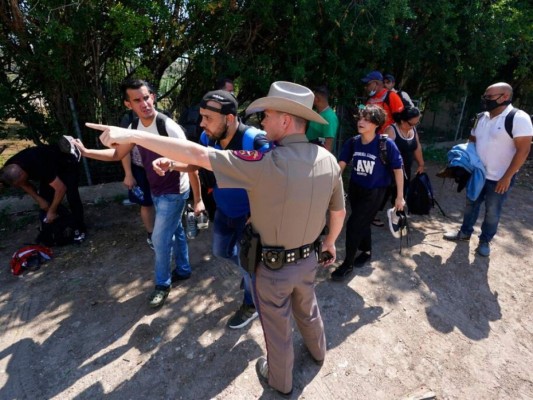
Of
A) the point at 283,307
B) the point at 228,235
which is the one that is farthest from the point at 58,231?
the point at 283,307

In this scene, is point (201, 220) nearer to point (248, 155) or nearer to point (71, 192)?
point (248, 155)

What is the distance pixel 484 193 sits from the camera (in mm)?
4203

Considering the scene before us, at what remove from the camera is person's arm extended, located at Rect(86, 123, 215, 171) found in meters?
1.68

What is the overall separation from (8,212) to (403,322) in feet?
17.3

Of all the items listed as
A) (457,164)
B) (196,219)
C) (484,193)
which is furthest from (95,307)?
(484,193)

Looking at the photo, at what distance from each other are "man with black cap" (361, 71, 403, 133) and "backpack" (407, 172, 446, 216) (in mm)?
834

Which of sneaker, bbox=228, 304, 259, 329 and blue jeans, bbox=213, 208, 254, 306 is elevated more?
blue jeans, bbox=213, 208, 254, 306

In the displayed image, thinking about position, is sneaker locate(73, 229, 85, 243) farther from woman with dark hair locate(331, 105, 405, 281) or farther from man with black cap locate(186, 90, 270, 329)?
woman with dark hair locate(331, 105, 405, 281)

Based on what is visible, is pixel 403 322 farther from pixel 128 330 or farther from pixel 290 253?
pixel 128 330

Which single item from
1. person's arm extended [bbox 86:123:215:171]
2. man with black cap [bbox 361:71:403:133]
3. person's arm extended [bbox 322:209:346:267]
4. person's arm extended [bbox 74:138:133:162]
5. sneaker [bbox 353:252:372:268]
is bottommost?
sneaker [bbox 353:252:372:268]

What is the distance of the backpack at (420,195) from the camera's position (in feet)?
15.2

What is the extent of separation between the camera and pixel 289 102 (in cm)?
194

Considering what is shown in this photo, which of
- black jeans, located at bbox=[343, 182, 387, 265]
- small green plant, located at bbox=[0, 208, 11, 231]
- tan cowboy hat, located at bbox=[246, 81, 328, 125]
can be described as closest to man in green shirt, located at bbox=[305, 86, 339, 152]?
black jeans, located at bbox=[343, 182, 387, 265]

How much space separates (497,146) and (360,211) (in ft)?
5.58
